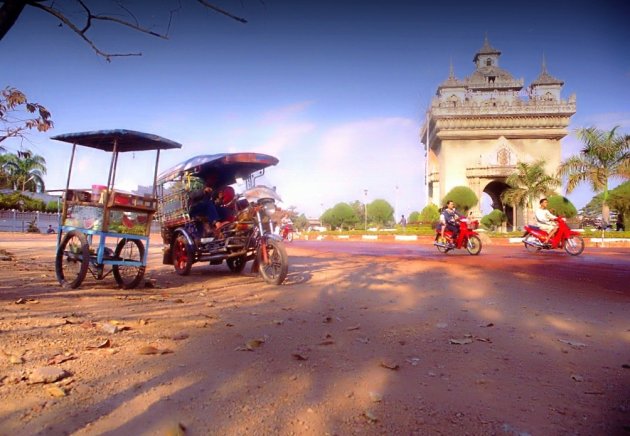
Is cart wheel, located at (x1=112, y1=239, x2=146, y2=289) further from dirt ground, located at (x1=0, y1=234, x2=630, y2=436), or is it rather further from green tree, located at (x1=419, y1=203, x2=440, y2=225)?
green tree, located at (x1=419, y1=203, x2=440, y2=225)

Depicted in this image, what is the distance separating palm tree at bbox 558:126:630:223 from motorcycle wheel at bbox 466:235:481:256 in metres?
20.6

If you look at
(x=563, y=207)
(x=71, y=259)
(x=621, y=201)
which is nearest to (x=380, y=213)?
(x=563, y=207)

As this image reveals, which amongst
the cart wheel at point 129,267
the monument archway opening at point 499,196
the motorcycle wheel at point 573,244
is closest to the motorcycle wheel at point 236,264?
the cart wheel at point 129,267

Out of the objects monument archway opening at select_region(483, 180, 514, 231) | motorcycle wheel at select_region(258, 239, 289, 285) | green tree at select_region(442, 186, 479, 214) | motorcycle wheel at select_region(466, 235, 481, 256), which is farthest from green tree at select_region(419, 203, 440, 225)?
motorcycle wheel at select_region(258, 239, 289, 285)

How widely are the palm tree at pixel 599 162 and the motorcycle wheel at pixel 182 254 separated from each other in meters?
29.5

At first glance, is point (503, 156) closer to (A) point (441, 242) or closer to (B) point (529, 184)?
(B) point (529, 184)

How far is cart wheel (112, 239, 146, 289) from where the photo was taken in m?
6.18

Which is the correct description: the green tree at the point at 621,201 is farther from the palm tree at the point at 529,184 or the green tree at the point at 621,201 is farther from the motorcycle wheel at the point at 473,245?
the motorcycle wheel at the point at 473,245

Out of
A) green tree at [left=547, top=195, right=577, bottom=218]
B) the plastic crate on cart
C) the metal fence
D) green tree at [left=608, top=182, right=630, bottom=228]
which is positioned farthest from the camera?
the metal fence

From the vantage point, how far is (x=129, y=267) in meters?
6.46

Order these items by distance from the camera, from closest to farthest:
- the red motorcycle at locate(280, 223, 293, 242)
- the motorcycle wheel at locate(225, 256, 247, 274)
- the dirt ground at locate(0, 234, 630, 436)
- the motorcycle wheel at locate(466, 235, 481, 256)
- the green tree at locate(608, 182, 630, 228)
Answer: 1. the dirt ground at locate(0, 234, 630, 436)
2. the motorcycle wheel at locate(225, 256, 247, 274)
3. the motorcycle wheel at locate(466, 235, 481, 256)
4. the red motorcycle at locate(280, 223, 293, 242)
5. the green tree at locate(608, 182, 630, 228)

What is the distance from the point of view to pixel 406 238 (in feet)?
91.9

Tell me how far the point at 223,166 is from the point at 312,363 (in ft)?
18.5

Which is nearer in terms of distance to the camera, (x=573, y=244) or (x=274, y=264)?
(x=274, y=264)
